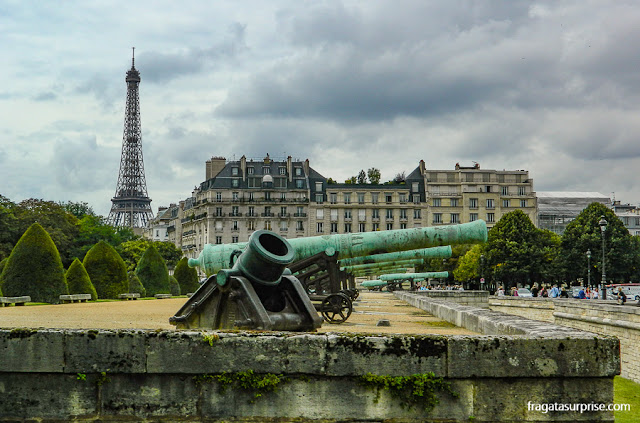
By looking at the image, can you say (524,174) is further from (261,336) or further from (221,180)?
(261,336)

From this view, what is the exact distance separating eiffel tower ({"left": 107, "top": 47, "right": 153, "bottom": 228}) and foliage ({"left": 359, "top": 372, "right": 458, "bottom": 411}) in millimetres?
167349

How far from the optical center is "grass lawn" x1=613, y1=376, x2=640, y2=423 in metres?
14.6

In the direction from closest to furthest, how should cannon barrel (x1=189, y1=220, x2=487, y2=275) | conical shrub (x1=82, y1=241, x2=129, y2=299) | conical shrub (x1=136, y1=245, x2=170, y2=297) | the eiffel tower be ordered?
cannon barrel (x1=189, y1=220, x2=487, y2=275) < conical shrub (x1=82, y1=241, x2=129, y2=299) < conical shrub (x1=136, y1=245, x2=170, y2=297) < the eiffel tower

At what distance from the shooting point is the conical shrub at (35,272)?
2950cm

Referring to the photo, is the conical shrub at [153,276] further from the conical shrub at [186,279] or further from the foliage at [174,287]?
the conical shrub at [186,279]

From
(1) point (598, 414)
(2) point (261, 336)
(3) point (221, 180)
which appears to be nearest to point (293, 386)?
(2) point (261, 336)

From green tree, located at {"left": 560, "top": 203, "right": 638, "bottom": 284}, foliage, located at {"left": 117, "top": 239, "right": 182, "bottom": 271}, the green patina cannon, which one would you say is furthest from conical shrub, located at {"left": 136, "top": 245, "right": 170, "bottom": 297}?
green tree, located at {"left": 560, "top": 203, "right": 638, "bottom": 284}

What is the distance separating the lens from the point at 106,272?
1468 inches

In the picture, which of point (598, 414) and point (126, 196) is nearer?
point (598, 414)

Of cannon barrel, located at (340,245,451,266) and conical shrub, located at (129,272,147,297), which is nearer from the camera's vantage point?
cannon barrel, located at (340,245,451,266)

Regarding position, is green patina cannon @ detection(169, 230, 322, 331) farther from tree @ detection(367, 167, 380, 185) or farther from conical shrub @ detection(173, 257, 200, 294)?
tree @ detection(367, 167, 380, 185)

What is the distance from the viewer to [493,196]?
106 meters

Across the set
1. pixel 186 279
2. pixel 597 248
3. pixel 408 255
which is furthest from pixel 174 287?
pixel 597 248

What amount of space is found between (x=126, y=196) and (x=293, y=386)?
169858mm
